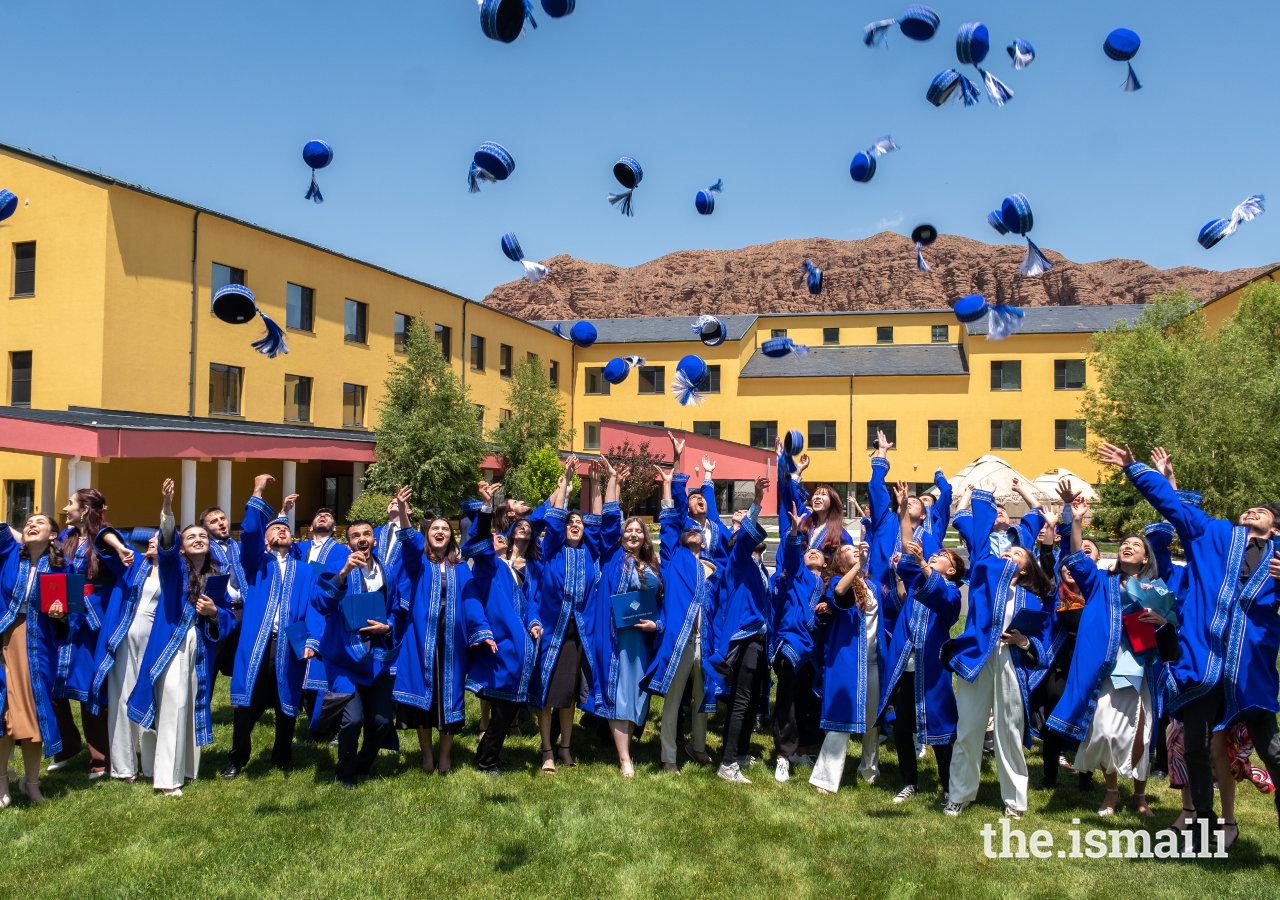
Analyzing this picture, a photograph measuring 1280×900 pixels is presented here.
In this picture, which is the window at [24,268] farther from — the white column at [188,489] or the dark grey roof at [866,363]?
the dark grey roof at [866,363]

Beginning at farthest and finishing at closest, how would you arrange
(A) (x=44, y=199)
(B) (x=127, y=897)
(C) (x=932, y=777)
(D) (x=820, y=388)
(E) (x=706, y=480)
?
(D) (x=820, y=388) → (A) (x=44, y=199) → (E) (x=706, y=480) → (C) (x=932, y=777) → (B) (x=127, y=897)

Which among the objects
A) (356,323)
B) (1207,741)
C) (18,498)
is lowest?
(1207,741)

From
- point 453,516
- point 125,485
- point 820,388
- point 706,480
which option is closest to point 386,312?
point 453,516

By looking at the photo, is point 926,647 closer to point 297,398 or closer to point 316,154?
point 316,154

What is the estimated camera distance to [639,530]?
6.46 meters

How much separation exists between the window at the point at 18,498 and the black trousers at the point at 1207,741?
26495 mm

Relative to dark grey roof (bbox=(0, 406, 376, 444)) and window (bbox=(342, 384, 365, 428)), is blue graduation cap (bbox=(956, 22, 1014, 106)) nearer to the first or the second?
dark grey roof (bbox=(0, 406, 376, 444))

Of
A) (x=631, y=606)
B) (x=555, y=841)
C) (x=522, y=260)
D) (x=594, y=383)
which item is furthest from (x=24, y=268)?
(x=594, y=383)

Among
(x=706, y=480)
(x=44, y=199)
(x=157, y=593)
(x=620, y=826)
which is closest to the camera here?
(x=620, y=826)

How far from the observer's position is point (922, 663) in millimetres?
5969

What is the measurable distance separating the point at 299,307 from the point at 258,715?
24865 mm

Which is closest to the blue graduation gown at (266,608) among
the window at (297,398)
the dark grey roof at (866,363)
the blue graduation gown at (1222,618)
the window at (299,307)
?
the blue graduation gown at (1222,618)

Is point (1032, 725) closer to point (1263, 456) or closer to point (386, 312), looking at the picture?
point (1263, 456)

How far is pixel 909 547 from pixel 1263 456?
26.3 meters
